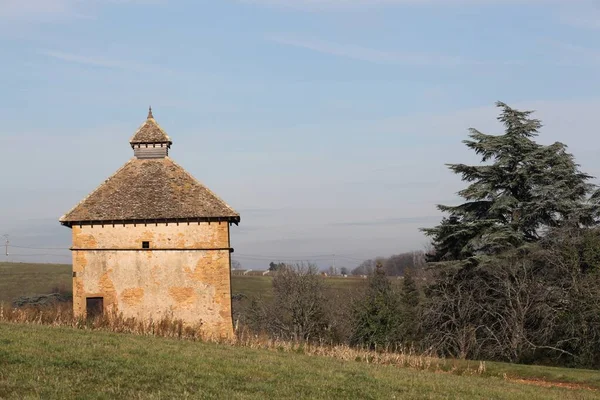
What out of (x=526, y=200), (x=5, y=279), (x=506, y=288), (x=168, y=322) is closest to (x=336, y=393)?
(x=168, y=322)

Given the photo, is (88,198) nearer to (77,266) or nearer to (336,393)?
(77,266)

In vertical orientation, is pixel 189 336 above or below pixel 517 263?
below

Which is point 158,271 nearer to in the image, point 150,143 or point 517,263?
point 150,143

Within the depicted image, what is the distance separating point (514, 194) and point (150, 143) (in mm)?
18635

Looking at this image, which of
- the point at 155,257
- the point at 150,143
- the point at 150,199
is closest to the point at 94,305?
the point at 155,257

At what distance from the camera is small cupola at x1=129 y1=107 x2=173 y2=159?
2962 cm

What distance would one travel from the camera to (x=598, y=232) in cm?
3061

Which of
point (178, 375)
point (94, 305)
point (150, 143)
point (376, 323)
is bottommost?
point (376, 323)

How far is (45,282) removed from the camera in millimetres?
86062

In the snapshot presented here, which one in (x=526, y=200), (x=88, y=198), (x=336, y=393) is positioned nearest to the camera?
(x=336, y=393)

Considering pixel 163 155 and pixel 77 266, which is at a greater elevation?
pixel 163 155

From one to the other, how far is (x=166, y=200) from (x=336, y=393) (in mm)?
16962

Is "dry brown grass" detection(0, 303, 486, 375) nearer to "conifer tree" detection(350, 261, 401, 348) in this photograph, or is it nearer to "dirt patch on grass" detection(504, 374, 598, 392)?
"dirt patch on grass" detection(504, 374, 598, 392)

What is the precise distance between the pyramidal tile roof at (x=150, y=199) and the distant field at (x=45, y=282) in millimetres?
44734
